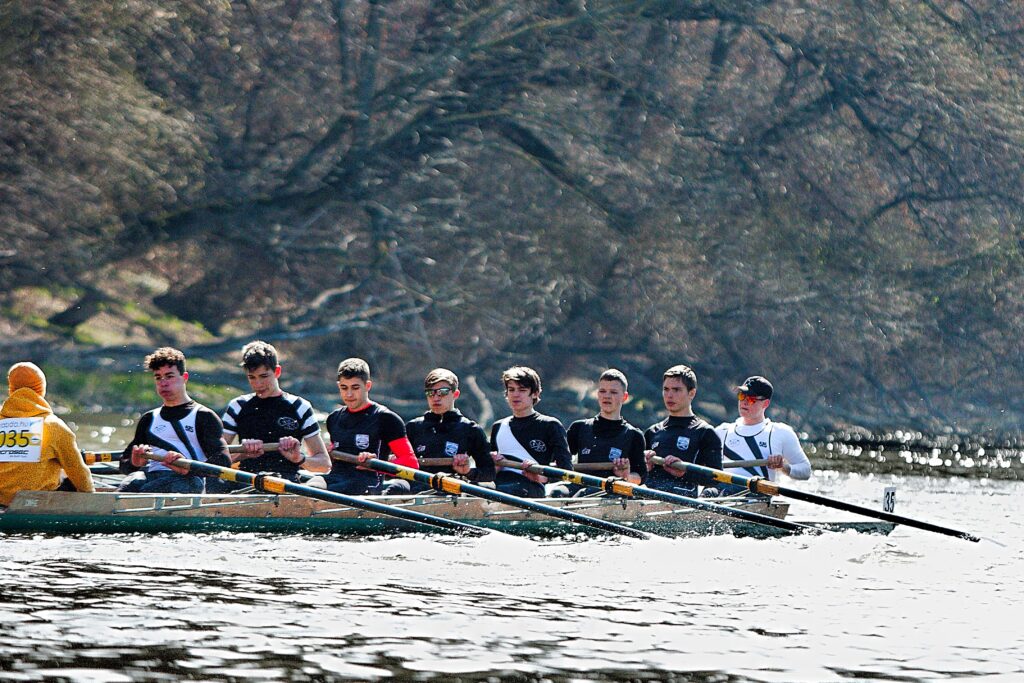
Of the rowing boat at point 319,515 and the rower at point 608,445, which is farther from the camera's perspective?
the rower at point 608,445

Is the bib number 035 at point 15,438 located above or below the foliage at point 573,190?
below

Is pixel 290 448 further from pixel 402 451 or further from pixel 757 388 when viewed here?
pixel 757 388

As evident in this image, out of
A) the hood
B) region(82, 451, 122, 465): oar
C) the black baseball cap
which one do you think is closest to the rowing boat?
the hood

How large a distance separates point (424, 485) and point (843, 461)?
13644 millimetres

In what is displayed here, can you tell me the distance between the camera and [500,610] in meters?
11.3

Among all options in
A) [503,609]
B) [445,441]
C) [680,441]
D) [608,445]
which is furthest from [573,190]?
[503,609]

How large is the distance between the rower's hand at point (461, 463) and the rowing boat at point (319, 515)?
0.94 ft

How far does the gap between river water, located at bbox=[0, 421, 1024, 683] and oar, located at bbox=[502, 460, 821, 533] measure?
26 cm

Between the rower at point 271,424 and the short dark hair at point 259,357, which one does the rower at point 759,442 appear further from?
the short dark hair at point 259,357

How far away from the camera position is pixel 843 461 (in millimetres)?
27469

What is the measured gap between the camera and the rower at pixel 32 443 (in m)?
12.7

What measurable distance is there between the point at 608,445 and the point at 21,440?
217 inches

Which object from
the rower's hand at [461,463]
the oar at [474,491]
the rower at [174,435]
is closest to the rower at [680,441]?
the oar at [474,491]

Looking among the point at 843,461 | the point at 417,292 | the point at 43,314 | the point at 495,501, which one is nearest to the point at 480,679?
the point at 495,501
